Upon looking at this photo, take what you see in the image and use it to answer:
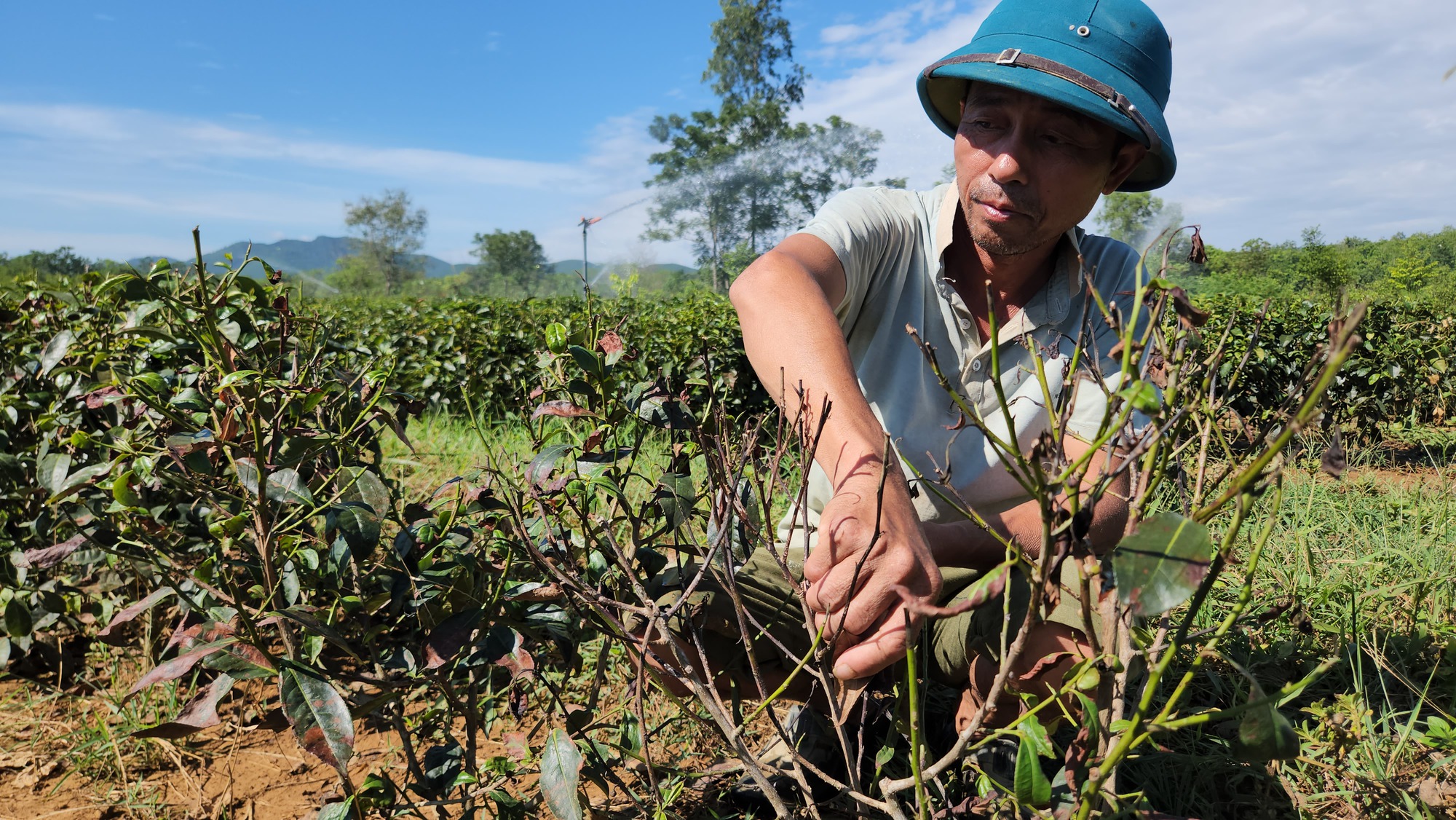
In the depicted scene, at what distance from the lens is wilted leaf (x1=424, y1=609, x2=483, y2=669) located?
53.1 inches

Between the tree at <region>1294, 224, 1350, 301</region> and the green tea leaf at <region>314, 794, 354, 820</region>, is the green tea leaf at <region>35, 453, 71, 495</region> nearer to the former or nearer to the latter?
the green tea leaf at <region>314, 794, 354, 820</region>

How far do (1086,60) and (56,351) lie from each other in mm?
2201

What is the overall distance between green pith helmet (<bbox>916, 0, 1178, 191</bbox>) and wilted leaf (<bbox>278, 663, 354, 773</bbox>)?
4.96 feet

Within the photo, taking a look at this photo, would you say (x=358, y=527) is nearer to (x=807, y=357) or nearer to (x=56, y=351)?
(x=807, y=357)

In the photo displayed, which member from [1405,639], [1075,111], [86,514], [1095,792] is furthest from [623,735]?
[1405,639]

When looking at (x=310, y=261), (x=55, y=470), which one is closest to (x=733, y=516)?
(x=55, y=470)

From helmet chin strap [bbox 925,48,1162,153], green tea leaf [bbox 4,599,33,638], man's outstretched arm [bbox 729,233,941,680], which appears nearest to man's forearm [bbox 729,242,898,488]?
man's outstretched arm [bbox 729,233,941,680]

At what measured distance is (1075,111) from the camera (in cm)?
175

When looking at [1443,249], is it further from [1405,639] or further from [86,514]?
[86,514]

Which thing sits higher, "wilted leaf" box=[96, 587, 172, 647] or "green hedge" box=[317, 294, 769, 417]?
"green hedge" box=[317, 294, 769, 417]

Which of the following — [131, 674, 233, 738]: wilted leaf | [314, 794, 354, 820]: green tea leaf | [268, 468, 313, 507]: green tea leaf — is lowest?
[314, 794, 354, 820]: green tea leaf

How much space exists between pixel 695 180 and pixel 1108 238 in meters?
46.1

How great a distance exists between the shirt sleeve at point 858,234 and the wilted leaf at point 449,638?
96 centimetres

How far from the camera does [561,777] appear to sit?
4.19 ft
